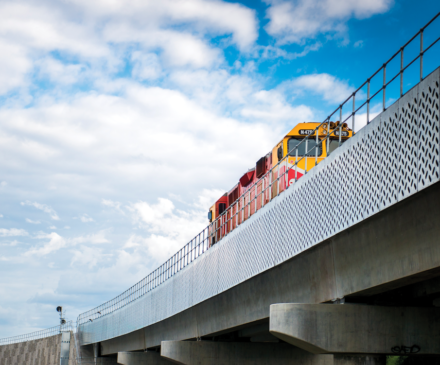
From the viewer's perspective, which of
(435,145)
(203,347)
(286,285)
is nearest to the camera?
(435,145)

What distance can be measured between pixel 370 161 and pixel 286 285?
19.0 feet

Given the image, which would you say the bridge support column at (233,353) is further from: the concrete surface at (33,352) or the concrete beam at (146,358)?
the concrete surface at (33,352)

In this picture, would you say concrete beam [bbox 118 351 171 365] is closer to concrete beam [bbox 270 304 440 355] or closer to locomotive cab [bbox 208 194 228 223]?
locomotive cab [bbox 208 194 228 223]

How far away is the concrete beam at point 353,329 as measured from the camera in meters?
11.9

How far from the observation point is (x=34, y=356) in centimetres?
5559

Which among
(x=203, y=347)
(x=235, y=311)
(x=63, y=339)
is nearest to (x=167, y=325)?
(x=203, y=347)

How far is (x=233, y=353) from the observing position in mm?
24609

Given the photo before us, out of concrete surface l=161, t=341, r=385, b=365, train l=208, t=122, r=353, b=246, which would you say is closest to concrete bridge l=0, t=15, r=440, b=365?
train l=208, t=122, r=353, b=246

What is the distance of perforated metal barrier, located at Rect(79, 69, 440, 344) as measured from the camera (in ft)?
28.8

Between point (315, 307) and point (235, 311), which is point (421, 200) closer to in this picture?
point (315, 307)

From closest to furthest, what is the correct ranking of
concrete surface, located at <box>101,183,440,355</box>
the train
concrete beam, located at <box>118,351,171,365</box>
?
concrete surface, located at <box>101,183,440,355</box>, the train, concrete beam, located at <box>118,351,171,365</box>

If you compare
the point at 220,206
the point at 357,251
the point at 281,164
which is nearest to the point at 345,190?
the point at 357,251

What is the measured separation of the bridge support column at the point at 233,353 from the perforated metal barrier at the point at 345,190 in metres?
3.93

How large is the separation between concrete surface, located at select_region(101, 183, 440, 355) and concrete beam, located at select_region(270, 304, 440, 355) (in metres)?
0.54
